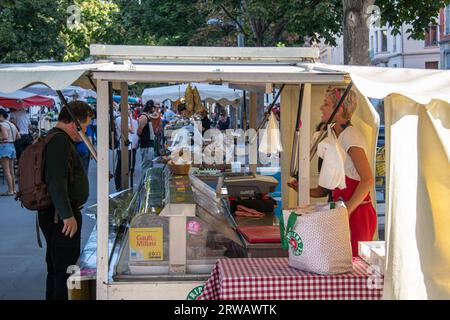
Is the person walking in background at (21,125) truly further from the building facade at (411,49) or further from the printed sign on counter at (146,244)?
the building facade at (411,49)

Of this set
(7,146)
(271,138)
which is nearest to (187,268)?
(271,138)

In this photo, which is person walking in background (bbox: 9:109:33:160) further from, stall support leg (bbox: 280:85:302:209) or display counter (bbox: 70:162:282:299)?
display counter (bbox: 70:162:282:299)

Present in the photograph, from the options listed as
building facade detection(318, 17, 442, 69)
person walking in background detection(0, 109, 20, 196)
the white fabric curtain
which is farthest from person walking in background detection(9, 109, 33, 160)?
building facade detection(318, 17, 442, 69)

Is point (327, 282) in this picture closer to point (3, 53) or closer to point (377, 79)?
point (377, 79)

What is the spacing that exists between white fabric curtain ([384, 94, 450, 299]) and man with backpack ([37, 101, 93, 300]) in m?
2.44

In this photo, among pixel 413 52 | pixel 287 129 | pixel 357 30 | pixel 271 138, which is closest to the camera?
pixel 287 129

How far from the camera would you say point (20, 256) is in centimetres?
854

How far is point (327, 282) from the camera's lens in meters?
3.80

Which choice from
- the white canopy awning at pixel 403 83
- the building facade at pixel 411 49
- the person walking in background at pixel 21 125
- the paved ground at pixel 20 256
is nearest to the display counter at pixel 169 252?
the white canopy awning at pixel 403 83

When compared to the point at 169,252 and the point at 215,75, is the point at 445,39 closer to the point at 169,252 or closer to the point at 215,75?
the point at 169,252

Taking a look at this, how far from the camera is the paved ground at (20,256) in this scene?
22.8ft

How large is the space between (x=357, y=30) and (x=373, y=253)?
7.03m

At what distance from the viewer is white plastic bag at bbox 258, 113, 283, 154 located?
6.75 meters

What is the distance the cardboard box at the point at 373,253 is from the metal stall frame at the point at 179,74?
770 mm
